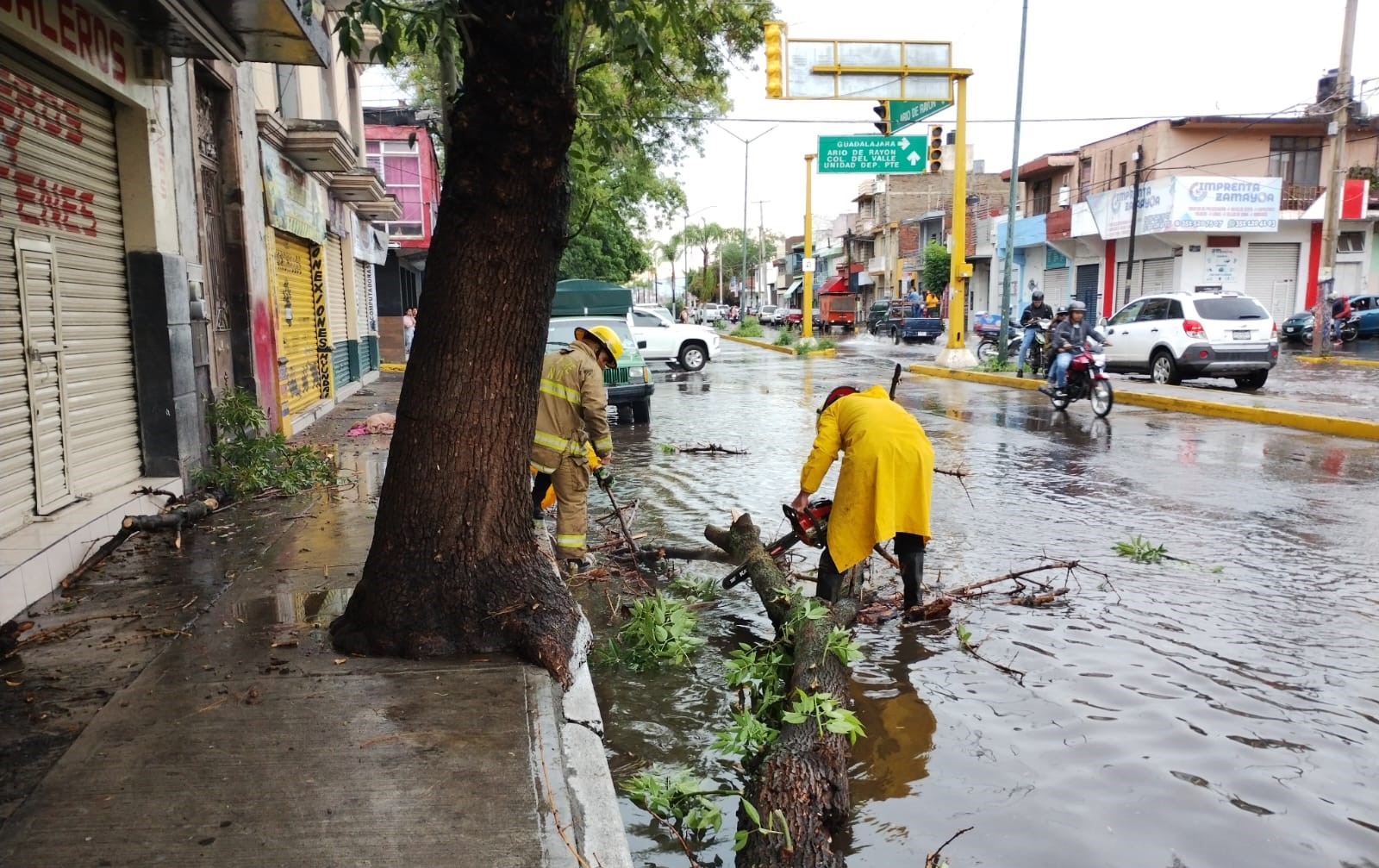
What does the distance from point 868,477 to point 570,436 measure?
7.42 feet

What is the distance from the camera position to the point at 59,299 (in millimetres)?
5980

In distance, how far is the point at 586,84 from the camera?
19.5ft

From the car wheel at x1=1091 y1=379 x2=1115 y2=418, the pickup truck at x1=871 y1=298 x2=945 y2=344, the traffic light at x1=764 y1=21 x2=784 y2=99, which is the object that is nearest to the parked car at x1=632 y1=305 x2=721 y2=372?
the traffic light at x1=764 y1=21 x2=784 y2=99

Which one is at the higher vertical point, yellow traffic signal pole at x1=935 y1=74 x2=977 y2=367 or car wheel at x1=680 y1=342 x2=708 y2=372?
yellow traffic signal pole at x1=935 y1=74 x2=977 y2=367

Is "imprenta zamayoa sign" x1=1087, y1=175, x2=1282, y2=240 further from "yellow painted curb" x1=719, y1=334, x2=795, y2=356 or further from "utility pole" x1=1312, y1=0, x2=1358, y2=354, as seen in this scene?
"yellow painted curb" x1=719, y1=334, x2=795, y2=356

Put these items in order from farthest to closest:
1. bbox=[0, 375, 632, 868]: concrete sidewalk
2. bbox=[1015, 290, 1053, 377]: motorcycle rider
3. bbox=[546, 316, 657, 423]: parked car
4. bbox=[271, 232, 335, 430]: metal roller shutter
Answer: bbox=[1015, 290, 1053, 377]: motorcycle rider
bbox=[546, 316, 657, 423]: parked car
bbox=[271, 232, 335, 430]: metal roller shutter
bbox=[0, 375, 632, 868]: concrete sidewalk

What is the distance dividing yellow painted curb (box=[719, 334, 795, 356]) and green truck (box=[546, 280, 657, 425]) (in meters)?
16.5

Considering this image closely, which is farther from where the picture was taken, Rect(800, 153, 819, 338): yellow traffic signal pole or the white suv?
Rect(800, 153, 819, 338): yellow traffic signal pole

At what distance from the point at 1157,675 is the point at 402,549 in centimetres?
Answer: 345

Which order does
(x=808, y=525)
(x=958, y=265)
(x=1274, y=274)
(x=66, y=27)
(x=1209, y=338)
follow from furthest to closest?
(x=1274, y=274), (x=958, y=265), (x=1209, y=338), (x=66, y=27), (x=808, y=525)

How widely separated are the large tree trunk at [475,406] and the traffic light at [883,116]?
19.0 metres

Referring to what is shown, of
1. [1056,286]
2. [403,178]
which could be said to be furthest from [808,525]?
[1056,286]

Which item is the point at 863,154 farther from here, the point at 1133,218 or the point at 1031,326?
the point at 1133,218

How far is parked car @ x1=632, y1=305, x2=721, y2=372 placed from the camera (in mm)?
24531
